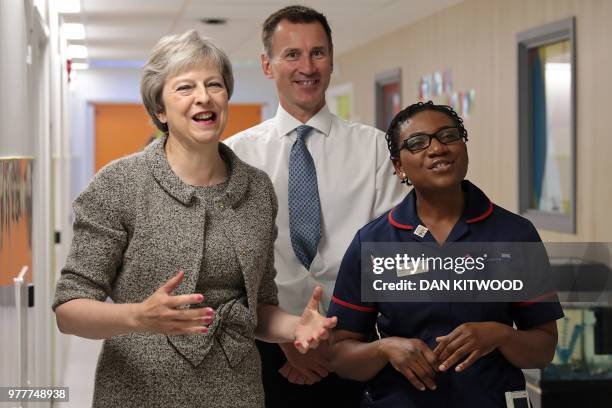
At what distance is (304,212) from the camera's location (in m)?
2.33

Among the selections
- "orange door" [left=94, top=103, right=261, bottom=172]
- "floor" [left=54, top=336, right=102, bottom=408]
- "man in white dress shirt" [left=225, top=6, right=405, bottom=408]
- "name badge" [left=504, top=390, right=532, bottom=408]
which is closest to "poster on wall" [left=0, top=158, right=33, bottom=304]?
"man in white dress shirt" [left=225, top=6, right=405, bottom=408]

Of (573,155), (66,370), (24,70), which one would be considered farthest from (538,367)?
(66,370)

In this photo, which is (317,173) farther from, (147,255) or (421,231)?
(147,255)

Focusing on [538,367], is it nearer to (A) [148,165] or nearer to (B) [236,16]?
(A) [148,165]

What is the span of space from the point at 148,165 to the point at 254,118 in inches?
409

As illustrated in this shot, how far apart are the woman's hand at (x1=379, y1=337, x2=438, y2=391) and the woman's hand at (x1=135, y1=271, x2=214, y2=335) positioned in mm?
416

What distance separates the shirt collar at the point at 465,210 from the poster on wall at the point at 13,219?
883 millimetres

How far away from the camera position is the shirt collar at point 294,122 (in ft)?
7.88

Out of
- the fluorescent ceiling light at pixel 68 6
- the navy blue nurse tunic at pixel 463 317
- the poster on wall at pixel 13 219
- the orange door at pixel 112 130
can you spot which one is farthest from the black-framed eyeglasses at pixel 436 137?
the orange door at pixel 112 130

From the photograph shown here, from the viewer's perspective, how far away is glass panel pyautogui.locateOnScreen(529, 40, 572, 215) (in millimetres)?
4570

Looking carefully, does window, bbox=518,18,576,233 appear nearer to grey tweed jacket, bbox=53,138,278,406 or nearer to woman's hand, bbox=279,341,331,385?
woman's hand, bbox=279,341,331,385

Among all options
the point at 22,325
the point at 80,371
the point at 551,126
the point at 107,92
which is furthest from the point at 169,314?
the point at 107,92

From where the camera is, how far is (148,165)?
5.66 ft

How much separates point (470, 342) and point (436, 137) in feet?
1.32
